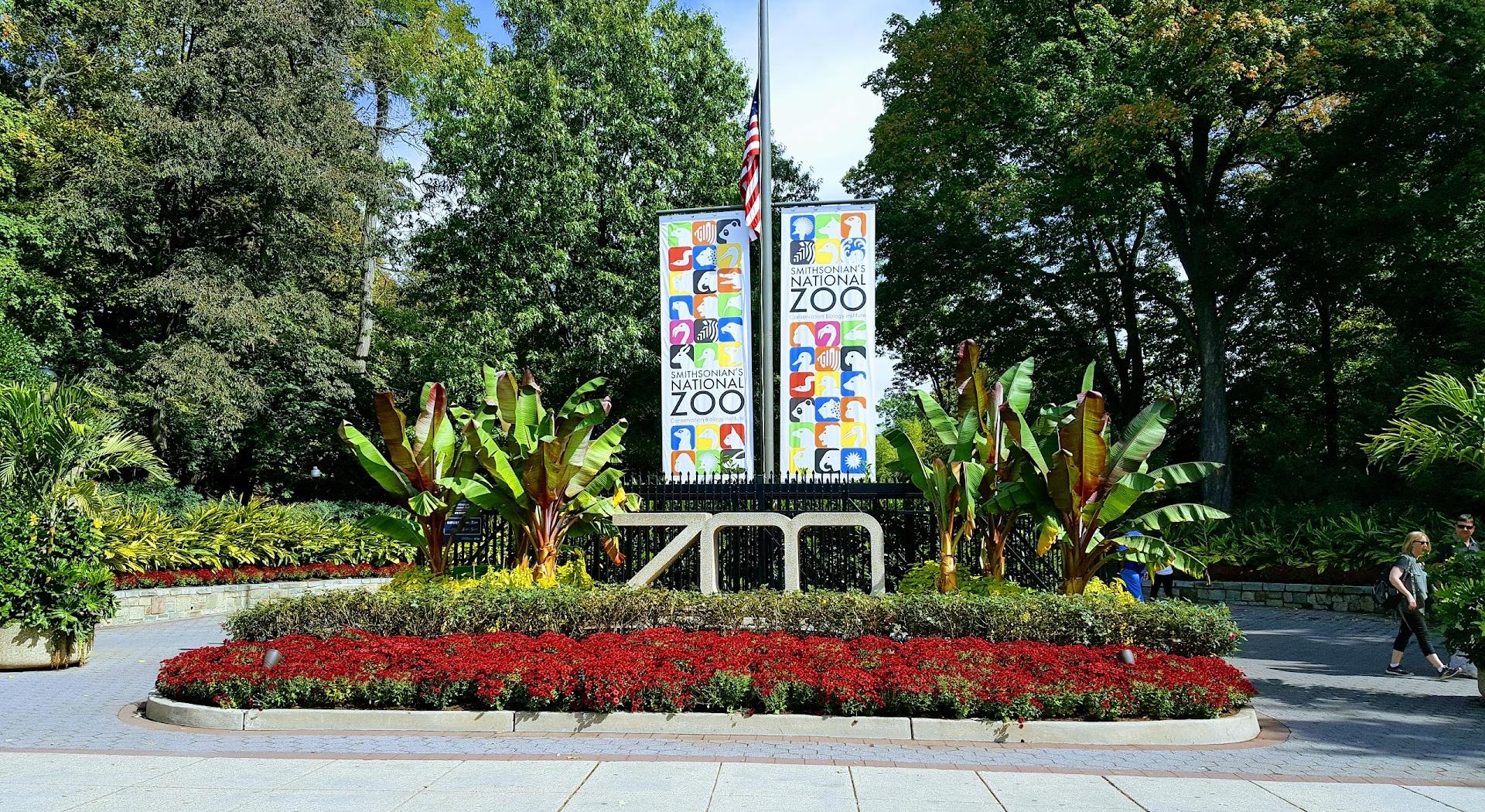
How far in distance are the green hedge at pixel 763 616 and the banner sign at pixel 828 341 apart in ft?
11.5

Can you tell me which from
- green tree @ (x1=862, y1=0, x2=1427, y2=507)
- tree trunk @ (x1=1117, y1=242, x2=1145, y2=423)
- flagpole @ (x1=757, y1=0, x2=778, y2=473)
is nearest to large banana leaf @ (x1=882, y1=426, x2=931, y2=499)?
flagpole @ (x1=757, y1=0, x2=778, y2=473)

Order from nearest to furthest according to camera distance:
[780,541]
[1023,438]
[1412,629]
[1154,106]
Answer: [1023,438] → [1412,629] → [780,541] → [1154,106]

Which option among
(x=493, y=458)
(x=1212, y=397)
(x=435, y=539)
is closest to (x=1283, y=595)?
(x=1212, y=397)

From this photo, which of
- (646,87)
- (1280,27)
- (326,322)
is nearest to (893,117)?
(646,87)

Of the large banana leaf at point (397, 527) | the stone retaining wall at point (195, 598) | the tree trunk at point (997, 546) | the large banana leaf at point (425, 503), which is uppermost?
the large banana leaf at point (425, 503)

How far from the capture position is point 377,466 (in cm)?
1143

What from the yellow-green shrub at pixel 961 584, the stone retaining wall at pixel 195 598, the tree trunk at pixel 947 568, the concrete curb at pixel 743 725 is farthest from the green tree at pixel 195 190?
the tree trunk at pixel 947 568

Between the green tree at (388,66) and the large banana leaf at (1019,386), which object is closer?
the large banana leaf at (1019,386)

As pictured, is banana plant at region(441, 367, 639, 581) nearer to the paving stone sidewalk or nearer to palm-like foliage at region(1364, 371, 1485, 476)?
the paving stone sidewalk

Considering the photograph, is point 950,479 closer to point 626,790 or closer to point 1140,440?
point 1140,440

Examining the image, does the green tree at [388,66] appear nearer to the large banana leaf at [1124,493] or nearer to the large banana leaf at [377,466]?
the large banana leaf at [377,466]

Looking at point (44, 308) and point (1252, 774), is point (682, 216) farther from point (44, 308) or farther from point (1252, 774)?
point (44, 308)

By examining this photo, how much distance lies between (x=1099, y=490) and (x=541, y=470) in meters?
6.17

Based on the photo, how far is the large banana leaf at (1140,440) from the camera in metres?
10.4
